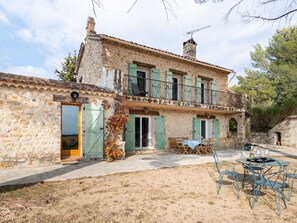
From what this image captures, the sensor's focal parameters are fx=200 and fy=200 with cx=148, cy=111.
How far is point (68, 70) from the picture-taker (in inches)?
802

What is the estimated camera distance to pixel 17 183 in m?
4.73

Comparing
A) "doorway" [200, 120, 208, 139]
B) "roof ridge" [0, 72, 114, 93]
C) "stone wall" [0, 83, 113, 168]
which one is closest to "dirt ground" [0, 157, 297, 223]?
"stone wall" [0, 83, 113, 168]

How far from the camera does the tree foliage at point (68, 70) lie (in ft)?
66.5

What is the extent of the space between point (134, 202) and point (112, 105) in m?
5.35

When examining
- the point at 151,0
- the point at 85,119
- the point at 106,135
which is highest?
the point at 151,0

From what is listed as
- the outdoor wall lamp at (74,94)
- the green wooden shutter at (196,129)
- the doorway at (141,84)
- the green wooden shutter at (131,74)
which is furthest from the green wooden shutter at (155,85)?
the outdoor wall lamp at (74,94)

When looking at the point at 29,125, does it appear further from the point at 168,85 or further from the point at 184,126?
the point at 184,126

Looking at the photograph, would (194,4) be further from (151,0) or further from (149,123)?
(149,123)

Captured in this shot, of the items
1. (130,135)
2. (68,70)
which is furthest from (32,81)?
(68,70)

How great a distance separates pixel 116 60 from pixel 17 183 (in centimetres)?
701

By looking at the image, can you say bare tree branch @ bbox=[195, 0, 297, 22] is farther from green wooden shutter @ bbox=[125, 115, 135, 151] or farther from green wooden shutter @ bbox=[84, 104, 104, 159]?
green wooden shutter @ bbox=[125, 115, 135, 151]

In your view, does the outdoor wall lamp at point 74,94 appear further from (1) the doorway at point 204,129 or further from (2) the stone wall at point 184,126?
(1) the doorway at point 204,129

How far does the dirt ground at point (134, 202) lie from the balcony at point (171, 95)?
5094mm

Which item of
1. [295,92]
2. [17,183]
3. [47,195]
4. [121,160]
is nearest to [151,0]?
[47,195]
